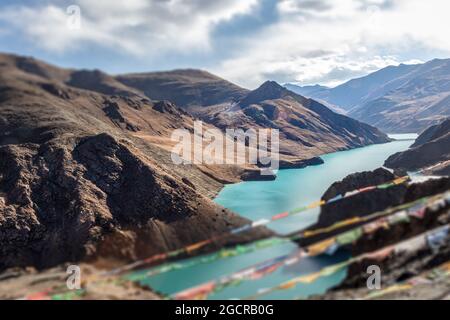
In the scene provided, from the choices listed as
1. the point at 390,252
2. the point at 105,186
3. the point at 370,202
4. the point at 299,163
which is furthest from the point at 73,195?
the point at 299,163

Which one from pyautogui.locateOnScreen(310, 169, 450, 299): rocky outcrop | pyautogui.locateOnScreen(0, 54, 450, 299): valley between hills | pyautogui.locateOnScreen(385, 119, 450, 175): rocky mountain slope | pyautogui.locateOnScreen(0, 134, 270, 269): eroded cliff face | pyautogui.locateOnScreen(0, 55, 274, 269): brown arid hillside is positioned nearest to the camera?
pyautogui.locateOnScreen(310, 169, 450, 299): rocky outcrop

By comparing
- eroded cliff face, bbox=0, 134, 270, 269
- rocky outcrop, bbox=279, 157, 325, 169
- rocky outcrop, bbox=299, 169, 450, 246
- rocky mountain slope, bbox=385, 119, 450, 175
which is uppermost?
rocky outcrop, bbox=279, 157, 325, 169

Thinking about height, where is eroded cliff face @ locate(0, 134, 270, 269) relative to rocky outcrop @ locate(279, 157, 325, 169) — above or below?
below

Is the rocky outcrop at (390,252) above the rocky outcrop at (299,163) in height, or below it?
below

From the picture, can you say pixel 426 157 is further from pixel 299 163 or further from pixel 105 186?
pixel 105 186

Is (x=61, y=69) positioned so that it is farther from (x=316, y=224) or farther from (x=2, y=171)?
(x=2, y=171)

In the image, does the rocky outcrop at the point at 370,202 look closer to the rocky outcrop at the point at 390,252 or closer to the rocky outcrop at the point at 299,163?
the rocky outcrop at the point at 390,252

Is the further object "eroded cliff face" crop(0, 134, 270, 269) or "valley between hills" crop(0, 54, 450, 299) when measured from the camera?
"eroded cliff face" crop(0, 134, 270, 269)

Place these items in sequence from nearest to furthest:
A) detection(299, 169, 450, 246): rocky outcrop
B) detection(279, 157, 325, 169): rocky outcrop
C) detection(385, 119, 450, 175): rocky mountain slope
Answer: detection(299, 169, 450, 246): rocky outcrop, detection(385, 119, 450, 175): rocky mountain slope, detection(279, 157, 325, 169): rocky outcrop

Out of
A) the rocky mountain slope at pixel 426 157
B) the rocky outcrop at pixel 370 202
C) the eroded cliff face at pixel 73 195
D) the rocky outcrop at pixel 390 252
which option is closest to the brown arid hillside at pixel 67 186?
the eroded cliff face at pixel 73 195

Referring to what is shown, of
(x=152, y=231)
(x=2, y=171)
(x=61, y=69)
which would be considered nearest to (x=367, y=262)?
(x=152, y=231)

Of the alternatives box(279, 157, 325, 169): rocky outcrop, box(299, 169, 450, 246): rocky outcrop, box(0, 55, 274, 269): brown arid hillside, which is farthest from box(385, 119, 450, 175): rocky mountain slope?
box(299, 169, 450, 246): rocky outcrop

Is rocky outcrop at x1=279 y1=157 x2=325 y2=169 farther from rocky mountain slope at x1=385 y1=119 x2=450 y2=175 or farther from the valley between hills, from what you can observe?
rocky mountain slope at x1=385 y1=119 x2=450 y2=175
